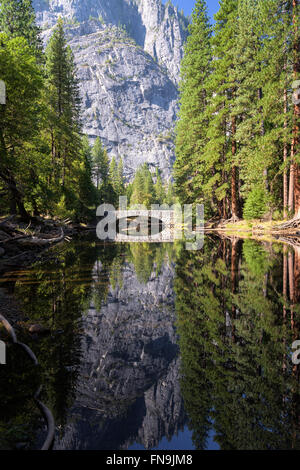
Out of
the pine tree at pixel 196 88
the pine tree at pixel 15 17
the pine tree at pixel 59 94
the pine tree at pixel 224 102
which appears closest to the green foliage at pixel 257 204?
the pine tree at pixel 224 102

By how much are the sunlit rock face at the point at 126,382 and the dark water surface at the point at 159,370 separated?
1cm

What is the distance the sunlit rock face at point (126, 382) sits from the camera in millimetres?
2156

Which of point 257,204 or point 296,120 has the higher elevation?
point 296,120

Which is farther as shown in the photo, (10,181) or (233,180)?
(233,180)

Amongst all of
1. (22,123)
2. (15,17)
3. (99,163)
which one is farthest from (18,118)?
(99,163)

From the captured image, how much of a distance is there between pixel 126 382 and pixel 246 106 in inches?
998

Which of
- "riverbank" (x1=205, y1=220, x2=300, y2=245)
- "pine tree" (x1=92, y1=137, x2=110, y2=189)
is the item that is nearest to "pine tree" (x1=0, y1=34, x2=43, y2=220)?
"riverbank" (x1=205, y1=220, x2=300, y2=245)

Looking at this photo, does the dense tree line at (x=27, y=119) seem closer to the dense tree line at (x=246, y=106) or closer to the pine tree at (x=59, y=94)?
the pine tree at (x=59, y=94)

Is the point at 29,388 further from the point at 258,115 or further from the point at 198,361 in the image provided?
the point at 258,115

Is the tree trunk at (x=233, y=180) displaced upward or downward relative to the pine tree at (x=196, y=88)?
downward

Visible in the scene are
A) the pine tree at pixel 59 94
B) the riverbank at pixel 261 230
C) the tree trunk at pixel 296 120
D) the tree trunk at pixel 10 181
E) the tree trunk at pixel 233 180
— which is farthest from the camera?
the pine tree at pixel 59 94

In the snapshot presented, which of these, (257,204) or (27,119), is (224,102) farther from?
(27,119)

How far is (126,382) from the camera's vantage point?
2.89m

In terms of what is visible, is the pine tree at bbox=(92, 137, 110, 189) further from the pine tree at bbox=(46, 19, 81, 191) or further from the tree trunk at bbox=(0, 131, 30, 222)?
the tree trunk at bbox=(0, 131, 30, 222)
